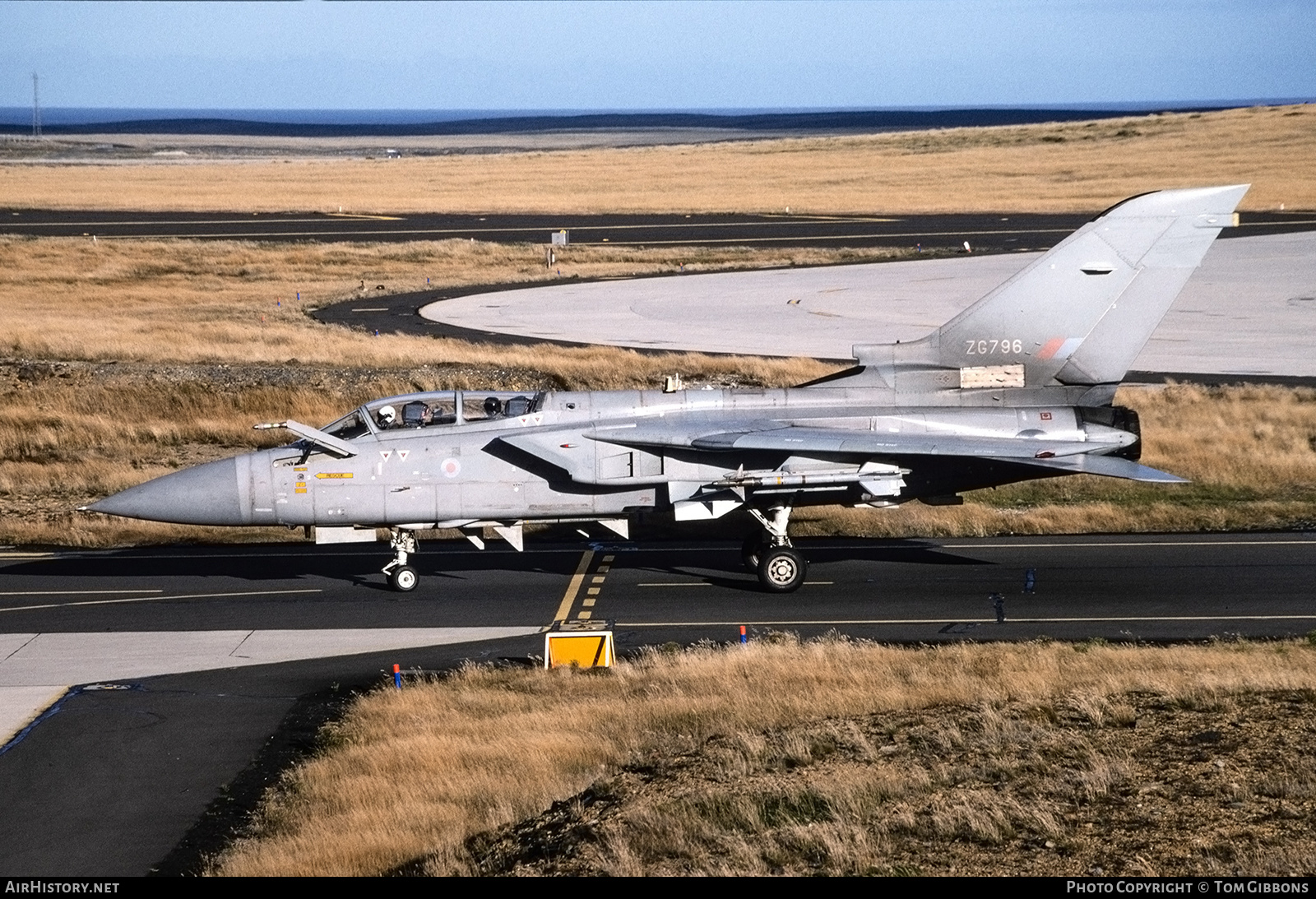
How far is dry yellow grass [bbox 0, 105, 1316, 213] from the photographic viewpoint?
96.9 metres

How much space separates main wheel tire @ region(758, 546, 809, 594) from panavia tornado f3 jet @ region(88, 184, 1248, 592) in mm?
25

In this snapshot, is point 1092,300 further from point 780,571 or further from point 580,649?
point 580,649

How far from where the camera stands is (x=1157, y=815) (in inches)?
427

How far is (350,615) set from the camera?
67.8ft

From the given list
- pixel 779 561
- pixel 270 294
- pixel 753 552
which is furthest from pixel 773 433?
pixel 270 294

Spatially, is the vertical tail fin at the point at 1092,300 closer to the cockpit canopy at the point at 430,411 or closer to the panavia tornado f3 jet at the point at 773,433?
the panavia tornado f3 jet at the point at 773,433

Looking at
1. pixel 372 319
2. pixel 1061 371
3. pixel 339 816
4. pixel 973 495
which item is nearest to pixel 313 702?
pixel 339 816

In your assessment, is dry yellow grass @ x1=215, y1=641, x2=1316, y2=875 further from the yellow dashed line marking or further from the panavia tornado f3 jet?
the panavia tornado f3 jet

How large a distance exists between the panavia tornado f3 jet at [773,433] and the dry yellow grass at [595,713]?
142 inches

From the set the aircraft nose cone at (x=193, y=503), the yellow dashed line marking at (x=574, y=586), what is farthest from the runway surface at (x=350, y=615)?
the aircraft nose cone at (x=193, y=503)

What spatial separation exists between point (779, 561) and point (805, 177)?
99.2 meters

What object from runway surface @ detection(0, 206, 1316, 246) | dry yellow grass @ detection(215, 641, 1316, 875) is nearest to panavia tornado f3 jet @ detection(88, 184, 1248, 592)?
dry yellow grass @ detection(215, 641, 1316, 875)

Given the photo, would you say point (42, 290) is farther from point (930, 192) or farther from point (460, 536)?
point (930, 192)

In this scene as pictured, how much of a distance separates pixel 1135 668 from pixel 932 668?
2322 mm
